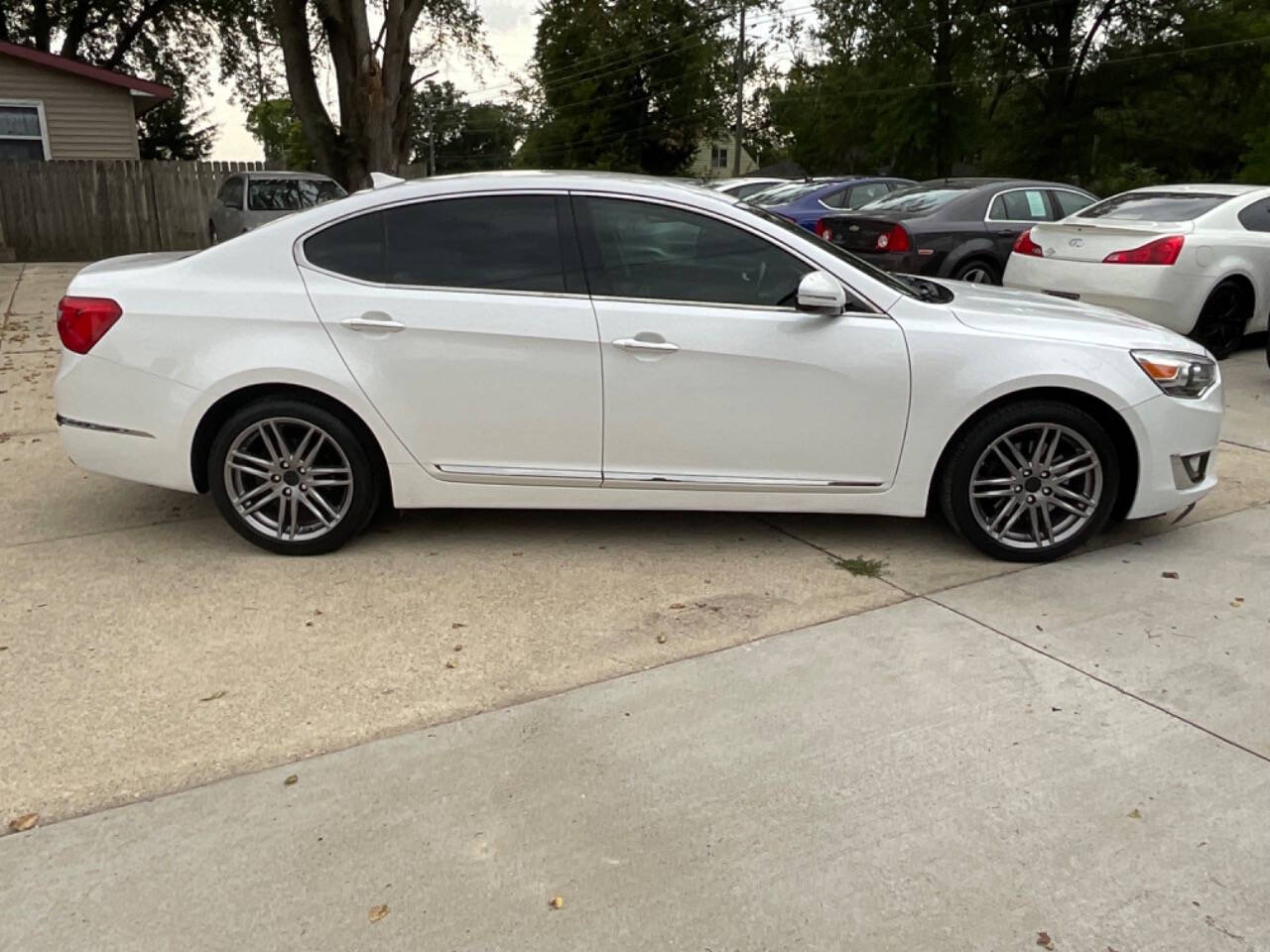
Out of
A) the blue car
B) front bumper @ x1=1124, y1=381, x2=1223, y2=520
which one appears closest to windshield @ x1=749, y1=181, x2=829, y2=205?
the blue car

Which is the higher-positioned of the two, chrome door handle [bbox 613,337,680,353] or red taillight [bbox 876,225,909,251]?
red taillight [bbox 876,225,909,251]

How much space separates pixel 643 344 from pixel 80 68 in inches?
678

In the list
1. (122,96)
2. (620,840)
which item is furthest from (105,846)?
(122,96)

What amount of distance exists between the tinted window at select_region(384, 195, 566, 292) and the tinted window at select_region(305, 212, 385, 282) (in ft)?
0.17

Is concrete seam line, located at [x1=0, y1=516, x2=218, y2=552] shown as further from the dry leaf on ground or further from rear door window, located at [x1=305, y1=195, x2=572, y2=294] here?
the dry leaf on ground

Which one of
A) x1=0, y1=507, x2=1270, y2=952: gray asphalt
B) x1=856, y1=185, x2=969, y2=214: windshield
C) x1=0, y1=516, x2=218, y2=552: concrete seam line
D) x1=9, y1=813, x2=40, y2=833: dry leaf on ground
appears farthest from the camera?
x1=856, y1=185, x2=969, y2=214: windshield

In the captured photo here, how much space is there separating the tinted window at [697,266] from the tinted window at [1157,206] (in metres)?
5.92

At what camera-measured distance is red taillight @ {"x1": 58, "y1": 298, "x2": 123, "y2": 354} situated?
4.38 meters

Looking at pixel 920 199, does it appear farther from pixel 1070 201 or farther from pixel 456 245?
pixel 456 245

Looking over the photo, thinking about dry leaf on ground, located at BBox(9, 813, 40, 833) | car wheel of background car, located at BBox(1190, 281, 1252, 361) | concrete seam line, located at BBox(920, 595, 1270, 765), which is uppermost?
car wheel of background car, located at BBox(1190, 281, 1252, 361)

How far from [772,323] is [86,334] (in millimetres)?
2904

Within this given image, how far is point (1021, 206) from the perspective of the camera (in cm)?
1082

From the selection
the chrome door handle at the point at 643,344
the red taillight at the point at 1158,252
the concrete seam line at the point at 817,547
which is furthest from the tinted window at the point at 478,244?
the red taillight at the point at 1158,252

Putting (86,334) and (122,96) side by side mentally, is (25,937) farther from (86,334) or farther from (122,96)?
(122,96)
